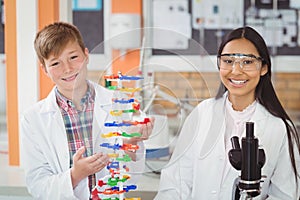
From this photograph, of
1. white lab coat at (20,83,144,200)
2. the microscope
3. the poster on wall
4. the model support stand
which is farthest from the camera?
the poster on wall

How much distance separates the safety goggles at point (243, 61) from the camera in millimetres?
1434

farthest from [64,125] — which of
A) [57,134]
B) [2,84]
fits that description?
[2,84]

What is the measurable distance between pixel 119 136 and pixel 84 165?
0.64 ft

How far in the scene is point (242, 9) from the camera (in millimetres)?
4992

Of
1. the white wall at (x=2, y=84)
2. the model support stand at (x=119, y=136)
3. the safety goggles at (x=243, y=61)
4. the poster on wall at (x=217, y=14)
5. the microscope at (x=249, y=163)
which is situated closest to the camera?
the microscope at (x=249, y=163)

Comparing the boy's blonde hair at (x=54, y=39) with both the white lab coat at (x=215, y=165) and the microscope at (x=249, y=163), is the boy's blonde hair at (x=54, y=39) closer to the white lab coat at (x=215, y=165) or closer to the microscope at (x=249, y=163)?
the white lab coat at (x=215, y=165)

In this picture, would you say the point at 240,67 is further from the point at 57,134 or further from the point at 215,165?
the point at 57,134

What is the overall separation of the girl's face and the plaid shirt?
383mm

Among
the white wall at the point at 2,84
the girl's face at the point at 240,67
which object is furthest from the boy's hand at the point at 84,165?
the white wall at the point at 2,84

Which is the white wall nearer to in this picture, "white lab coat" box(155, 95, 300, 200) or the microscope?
"white lab coat" box(155, 95, 300, 200)

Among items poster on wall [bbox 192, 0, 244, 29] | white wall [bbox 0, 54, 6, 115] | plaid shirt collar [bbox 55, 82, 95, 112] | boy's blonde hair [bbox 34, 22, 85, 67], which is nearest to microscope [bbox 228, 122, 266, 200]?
plaid shirt collar [bbox 55, 82, 95, 112]

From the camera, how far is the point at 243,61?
143cm

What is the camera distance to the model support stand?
1.29 meters

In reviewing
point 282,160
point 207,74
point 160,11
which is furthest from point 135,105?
point 160,11
